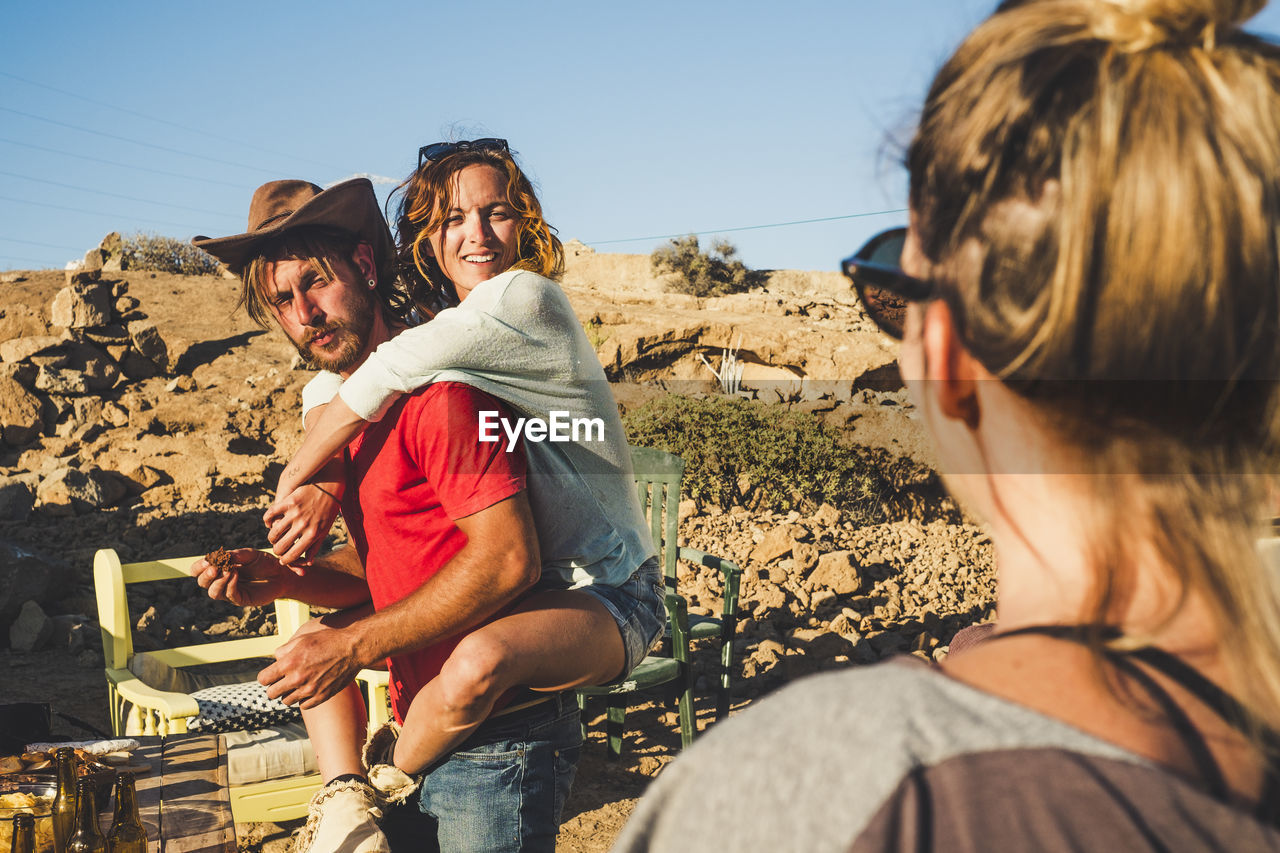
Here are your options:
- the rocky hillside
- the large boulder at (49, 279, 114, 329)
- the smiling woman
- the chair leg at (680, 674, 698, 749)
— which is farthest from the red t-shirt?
the large boulder at (49, 279, 114, 329)

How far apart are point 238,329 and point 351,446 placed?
12.6 m

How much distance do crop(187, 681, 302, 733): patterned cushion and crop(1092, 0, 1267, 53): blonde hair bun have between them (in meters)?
3.37

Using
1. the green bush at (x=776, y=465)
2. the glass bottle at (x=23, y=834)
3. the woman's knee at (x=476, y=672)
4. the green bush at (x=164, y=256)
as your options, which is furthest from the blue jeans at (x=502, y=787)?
the green bush at (x=164, y=256)

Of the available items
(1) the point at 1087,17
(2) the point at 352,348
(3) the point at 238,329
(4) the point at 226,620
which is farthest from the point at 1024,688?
(3) the point at 238,329

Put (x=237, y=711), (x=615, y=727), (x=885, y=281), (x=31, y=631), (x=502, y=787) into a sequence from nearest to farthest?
(x=885, y=281), (x=502, y=787), (x=237, y=711), (x=615, y=727), (x=31, y=631)

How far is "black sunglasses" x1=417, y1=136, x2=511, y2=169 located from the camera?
220 centimetres

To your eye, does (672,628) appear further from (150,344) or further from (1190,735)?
(150,344)

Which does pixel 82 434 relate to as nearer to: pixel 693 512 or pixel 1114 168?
pixel 693 512

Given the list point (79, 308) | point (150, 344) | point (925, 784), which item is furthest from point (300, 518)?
point (79, 308)

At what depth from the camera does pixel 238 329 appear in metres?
13.4

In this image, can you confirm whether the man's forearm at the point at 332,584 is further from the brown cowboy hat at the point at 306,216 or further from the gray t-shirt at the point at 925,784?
the gray t-shirt at the point at 925,784

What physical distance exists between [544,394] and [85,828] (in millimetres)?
1316

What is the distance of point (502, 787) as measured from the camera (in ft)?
5.50

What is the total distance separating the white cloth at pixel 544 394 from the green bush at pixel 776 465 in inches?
278
